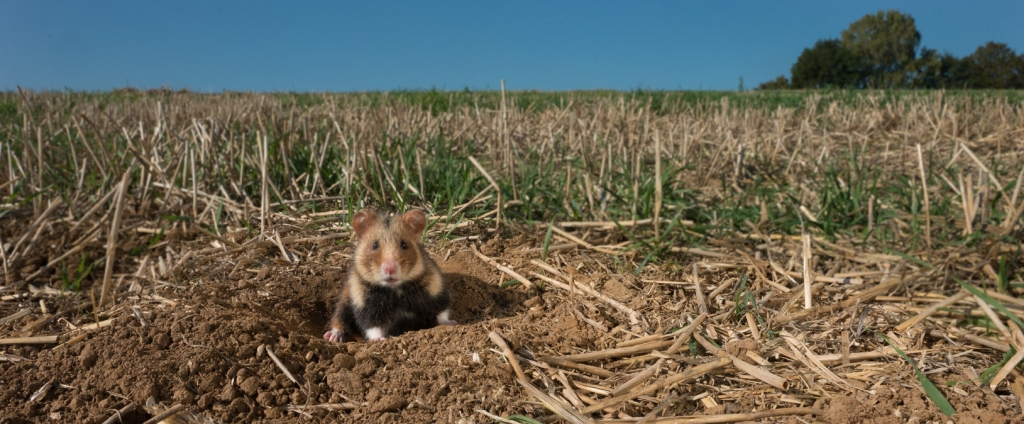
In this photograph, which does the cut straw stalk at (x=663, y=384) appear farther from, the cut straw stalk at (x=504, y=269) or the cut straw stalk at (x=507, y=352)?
the cut straw stalk at (x=504, y=269)

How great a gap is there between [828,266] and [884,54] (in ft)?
233

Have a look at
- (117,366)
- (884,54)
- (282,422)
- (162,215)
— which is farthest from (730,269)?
(884,54)

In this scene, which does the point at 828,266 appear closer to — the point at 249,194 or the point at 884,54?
the point at 249,194

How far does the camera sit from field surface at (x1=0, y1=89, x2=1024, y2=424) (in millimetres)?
2912

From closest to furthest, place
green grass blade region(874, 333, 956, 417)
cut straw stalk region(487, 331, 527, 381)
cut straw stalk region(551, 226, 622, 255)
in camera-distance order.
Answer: green grass blade region(874, 333, 956, 417)
cut straw stalk region(487, 331, 527, 381)
cut straw stalk region(551, 226, 622, 255)

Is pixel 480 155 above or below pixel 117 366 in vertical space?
above

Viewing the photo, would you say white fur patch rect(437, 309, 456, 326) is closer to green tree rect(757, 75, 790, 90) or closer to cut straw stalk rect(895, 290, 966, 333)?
cut straw stalk rect(895, 290, 966, 333)

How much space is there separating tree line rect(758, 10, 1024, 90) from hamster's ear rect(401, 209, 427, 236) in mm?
62904

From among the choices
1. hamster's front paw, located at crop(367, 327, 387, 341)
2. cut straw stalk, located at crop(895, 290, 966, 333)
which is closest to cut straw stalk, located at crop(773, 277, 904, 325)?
cut straw stalk, located at crop(895, 290, 966, 333)

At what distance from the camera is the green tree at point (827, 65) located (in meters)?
65.9

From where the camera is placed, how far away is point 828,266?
4.30 m

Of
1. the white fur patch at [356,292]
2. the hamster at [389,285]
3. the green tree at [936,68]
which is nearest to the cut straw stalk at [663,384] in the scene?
the hamster at [389,285]

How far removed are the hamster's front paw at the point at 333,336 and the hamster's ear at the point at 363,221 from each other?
23.1 inches

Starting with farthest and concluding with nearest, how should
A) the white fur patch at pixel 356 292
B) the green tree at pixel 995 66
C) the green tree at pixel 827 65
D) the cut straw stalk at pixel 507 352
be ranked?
the green tree at pixel 827 65, the green tree at pixel 995 66, the white fur patch at pixel 356 292, the cut straw stalk at pixel 507 352
